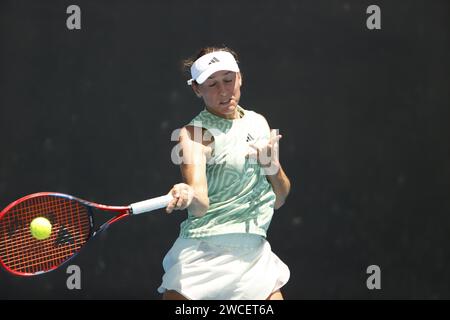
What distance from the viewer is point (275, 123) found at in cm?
525

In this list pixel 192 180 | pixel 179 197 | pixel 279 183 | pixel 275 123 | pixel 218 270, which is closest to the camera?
pixel 179 197

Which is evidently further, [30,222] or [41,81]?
[41,81]

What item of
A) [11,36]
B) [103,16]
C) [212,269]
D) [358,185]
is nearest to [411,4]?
[358,185]

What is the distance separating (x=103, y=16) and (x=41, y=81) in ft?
1.25

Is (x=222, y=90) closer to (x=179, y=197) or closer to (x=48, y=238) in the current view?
(x=179, y=197)

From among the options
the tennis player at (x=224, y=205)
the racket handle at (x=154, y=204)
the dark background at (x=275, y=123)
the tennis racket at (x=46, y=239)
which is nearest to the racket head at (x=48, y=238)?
the tennis racket at (x=46, y=239)

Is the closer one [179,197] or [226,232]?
[179,197]

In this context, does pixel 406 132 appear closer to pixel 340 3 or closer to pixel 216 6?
pixel 340 3

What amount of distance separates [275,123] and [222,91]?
4.94 feet

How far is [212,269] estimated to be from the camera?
3723 millimetres

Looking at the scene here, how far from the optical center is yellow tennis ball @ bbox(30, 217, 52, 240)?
12.1 ft

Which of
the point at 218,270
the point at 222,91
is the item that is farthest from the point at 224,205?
the point at 222,91

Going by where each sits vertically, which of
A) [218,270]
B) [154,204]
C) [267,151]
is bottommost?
[218,270]

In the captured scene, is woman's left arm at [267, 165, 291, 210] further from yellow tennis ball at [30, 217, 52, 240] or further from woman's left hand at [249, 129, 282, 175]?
yellow tennis ball at [30, 217, 52, 240]
